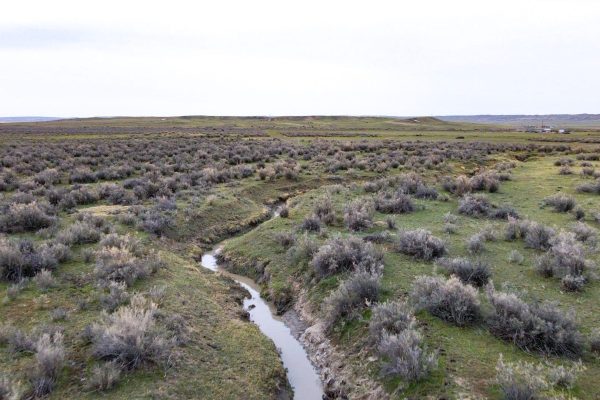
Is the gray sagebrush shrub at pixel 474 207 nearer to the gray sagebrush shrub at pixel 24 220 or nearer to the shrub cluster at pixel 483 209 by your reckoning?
the shrub cluster at pixel 483 209

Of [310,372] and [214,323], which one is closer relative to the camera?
[310,372]

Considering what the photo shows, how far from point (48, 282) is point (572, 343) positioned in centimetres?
1157

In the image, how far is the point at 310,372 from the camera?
9.25 metres

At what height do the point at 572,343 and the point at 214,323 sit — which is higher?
the point at 572,343

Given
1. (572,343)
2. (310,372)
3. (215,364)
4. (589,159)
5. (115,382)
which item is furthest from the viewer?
(589,159)

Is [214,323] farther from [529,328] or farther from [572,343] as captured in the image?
[572,343]

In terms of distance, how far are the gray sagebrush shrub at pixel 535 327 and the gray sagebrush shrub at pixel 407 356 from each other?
5.52ft

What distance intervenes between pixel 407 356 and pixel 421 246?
18.6 ft

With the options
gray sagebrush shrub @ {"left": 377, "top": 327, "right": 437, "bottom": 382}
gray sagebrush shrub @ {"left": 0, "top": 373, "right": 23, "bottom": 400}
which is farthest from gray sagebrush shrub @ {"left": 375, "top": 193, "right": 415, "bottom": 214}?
gray sagebrush shrub @ {"left": 0, "top": 373, "right": 23, "bottom": 400}

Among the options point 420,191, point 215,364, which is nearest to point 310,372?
point 215,364

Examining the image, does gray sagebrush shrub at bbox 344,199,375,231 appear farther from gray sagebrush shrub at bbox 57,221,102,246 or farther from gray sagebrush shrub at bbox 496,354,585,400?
gray sagebrush shrub at bbox 496,354,585,400

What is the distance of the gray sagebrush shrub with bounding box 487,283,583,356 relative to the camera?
7645 millimetres

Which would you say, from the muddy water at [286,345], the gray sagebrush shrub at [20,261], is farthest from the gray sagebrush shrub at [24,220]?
the muddy water at [286,345]

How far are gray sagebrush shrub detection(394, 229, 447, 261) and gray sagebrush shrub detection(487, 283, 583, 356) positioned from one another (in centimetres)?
387
